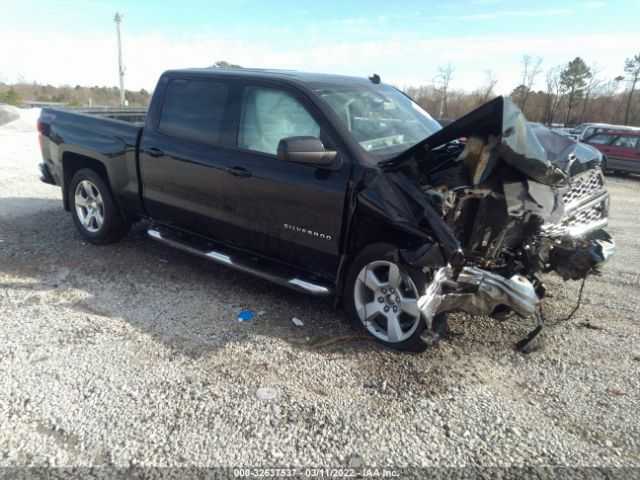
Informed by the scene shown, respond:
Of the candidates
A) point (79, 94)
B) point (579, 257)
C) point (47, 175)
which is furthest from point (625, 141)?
point (79, 94)

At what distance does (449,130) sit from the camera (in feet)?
10.2

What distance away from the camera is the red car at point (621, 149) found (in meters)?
16.2

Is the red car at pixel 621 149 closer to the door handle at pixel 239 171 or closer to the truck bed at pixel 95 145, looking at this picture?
the door handle at pixel 239 171

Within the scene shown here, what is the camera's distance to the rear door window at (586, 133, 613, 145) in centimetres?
1689

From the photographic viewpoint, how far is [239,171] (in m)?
4.00

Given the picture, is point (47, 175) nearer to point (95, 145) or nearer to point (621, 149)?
point (95, 145)

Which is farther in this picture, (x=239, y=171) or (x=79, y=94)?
(x=79, y=94)

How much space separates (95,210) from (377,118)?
3400 mm

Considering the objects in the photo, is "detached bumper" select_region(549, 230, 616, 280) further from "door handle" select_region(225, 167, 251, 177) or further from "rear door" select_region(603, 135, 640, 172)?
"rear door" select_region(603, 135, 640, 172)

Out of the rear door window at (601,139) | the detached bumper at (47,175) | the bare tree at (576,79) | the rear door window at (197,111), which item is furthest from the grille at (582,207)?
the bare tree at (576,79)

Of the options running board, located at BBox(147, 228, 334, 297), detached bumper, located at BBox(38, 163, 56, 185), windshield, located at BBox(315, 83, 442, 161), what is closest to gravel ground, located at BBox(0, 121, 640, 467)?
running board, located at BBox(147, 228, 334, 297)

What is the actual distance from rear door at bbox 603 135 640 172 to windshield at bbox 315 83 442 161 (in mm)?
14854

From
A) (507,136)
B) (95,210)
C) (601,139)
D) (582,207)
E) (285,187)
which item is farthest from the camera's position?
(601,139)

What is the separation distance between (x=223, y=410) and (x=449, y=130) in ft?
7.31
